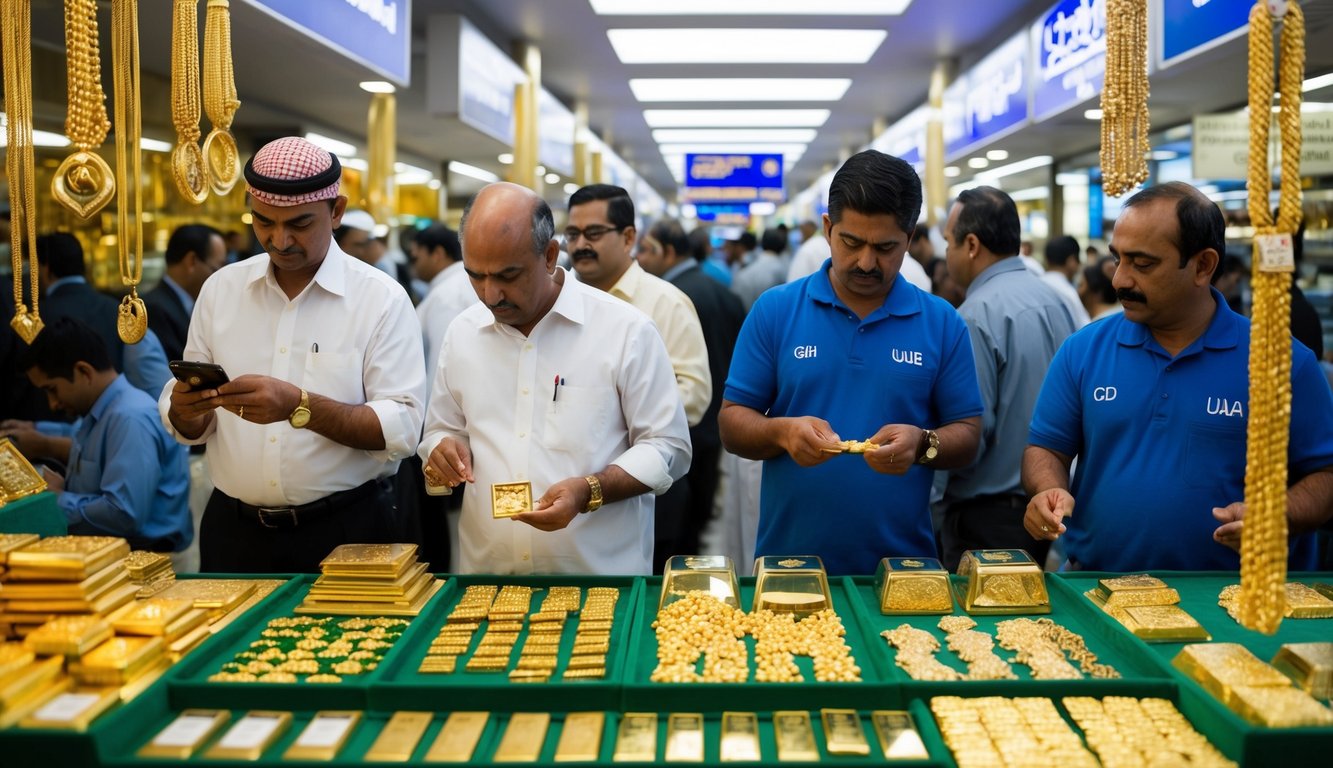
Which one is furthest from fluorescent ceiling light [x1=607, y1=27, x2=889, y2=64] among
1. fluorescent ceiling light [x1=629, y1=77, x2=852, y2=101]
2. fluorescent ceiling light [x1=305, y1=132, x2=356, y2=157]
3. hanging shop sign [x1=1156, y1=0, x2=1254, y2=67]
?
hanging shop sign [x1=1156, y1=0, x2=1254, y2=67]

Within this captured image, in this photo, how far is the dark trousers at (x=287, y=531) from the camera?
9.37 ft

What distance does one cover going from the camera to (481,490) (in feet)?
8.68

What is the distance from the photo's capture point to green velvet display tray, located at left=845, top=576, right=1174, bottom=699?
1923mm

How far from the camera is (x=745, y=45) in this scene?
34.4 feet

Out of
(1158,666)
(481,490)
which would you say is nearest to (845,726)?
(1158,666)

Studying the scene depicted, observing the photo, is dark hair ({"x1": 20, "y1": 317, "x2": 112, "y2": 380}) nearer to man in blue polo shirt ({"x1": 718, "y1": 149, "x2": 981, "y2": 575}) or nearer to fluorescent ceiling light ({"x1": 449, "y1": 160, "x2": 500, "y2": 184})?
man in blue polo shirt ({"x1": 718, "y1": 149, "x2": 981, "y2": 575})

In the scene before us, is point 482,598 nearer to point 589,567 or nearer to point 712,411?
point 589,567

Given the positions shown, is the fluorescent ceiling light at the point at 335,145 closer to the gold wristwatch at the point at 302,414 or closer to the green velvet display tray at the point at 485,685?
the gold wristwatch at the point at 302,414

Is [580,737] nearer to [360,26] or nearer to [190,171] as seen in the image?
[190,171]

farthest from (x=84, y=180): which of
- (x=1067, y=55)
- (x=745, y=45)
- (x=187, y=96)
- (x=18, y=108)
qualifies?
(x=745, y=45)

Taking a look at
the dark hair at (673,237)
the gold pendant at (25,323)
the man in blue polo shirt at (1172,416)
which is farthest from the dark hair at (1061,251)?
the gold pendant at (25,323)

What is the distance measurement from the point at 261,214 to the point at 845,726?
6.32ft

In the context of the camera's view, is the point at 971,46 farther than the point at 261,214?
Yes

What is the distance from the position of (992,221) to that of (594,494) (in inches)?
88.4
